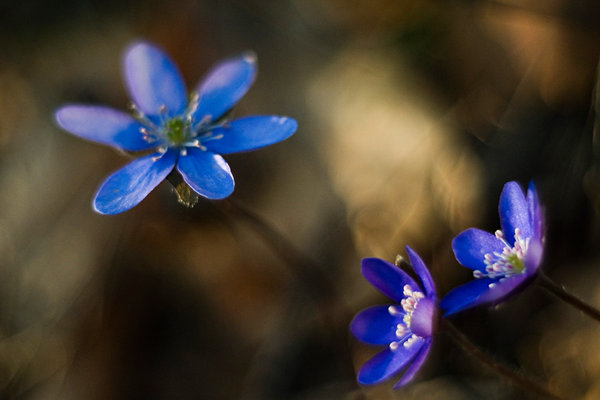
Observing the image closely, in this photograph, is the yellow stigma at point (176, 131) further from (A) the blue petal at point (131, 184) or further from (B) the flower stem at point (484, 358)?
(B) the flower stem at point (484, 358)

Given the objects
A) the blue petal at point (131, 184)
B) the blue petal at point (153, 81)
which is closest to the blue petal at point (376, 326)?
the blue petal at point (131, 184)

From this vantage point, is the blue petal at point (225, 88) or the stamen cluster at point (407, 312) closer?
the stamen cluster at point (407, 312)

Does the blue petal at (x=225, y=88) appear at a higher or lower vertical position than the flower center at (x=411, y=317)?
higher

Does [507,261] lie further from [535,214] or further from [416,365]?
[416,365]

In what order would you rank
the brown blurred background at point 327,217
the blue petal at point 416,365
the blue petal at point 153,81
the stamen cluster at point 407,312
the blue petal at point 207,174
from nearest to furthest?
1. the blue petal at point 416,365
2. the stamen cluster at point 407,312
3. the blue petal at point 207,174
4. the blue petal at point 153,81
5. the brown blurred background at point 327,217

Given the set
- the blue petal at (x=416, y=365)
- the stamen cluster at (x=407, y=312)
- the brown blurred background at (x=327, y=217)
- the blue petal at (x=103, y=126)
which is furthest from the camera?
the brown blurred background at (x=327, y=217)

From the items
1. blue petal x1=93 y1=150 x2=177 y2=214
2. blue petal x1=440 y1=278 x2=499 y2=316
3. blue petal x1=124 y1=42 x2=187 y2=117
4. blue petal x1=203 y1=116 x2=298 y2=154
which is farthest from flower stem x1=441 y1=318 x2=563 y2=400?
blue petal x1=124 y1=42 x2=187 y2=117
